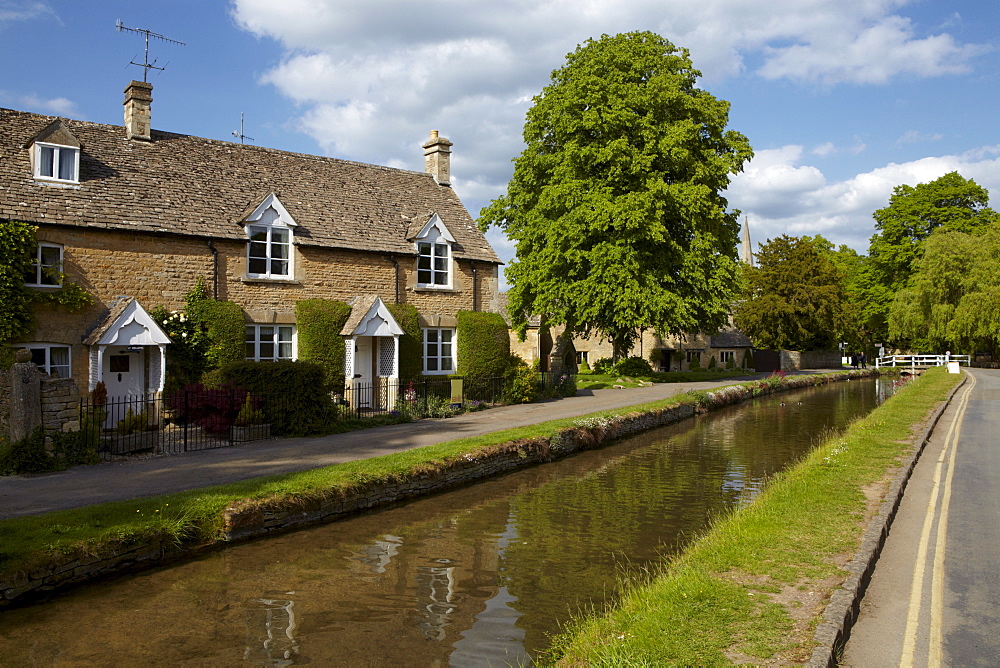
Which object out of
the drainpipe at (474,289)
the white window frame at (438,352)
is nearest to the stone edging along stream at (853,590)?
the white window frame at (438,352)

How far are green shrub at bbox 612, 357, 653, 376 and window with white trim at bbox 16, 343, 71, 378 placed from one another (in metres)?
28.4

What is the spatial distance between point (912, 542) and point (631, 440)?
12420 mm

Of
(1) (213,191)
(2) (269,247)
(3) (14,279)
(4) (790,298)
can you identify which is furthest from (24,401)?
(4) (790,298)

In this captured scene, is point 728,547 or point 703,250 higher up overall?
point 703,250

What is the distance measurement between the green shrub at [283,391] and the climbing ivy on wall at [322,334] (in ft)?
13.8

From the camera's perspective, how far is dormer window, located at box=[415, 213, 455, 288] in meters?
26.7

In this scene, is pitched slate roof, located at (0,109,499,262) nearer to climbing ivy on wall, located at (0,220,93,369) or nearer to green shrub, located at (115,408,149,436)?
climbing ivy on wall, located at (0,220,93,369)

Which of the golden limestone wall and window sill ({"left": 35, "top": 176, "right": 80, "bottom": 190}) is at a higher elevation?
window sill ({"left": 35, "top": 176, "right": 80, "bottom": 190})

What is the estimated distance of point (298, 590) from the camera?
8656mm

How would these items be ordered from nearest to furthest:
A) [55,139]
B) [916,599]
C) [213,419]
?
[916,599] → [213,419] → [55,139]

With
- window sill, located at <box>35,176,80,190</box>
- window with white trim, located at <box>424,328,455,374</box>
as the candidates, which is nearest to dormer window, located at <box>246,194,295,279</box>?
window sill, located at <box>35,176,80,190</box>

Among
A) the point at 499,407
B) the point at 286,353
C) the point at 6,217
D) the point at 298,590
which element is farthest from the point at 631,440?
the point at 6,217

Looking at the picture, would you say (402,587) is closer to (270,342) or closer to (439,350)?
(270,342)

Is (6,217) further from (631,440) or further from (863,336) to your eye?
(863,336)
